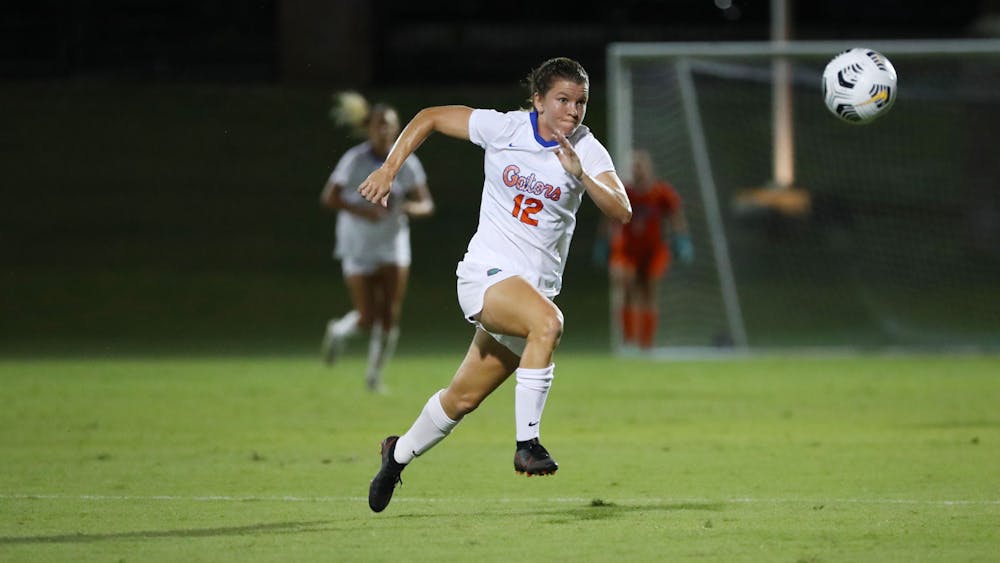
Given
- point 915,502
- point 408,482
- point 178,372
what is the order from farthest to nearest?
point 178,372, point 408,482, point 915,502

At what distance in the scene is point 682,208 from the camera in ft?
74.2

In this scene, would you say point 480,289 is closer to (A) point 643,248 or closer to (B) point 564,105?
(B) point 564,105

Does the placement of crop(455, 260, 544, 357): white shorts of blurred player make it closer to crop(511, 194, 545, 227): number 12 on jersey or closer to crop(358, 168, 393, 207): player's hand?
crop(511, 194, 545, 227): number 12 on jersey

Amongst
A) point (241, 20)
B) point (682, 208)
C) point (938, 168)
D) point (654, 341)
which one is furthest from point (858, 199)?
point (241, 20)

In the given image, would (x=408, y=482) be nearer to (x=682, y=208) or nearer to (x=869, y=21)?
(x=682, y=208)

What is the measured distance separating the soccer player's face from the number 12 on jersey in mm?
321

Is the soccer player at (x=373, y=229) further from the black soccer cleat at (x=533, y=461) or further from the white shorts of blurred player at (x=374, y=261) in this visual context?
the black soccer cleat at (x=533, y=461)

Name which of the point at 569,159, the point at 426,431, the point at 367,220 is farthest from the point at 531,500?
the point at 367,220

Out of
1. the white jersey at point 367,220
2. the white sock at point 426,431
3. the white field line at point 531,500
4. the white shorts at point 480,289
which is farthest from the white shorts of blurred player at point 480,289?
the white jersey at point 367,220

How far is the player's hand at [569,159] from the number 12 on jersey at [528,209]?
1.35 ft

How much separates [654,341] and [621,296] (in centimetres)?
110

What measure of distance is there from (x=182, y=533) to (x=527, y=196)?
7.28 ft

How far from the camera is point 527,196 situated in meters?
7.58

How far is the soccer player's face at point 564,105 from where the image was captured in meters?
7.44
